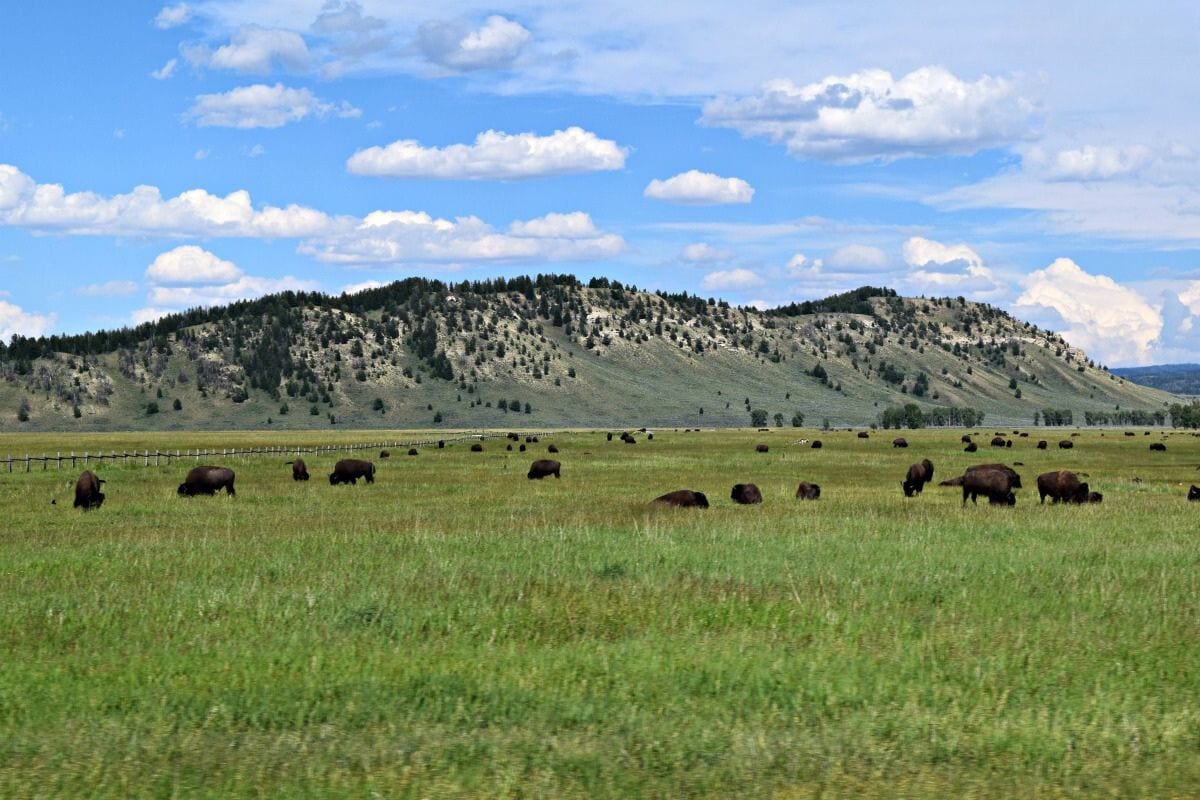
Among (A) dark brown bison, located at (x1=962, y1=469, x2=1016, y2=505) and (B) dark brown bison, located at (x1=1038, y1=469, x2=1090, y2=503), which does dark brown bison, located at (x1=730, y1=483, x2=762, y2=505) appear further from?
(B) dark brown bison, located at (x1=1038, y1=469, x2=1090, y2=503)

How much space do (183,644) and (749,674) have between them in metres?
6.28

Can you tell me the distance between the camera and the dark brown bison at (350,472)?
158 ft

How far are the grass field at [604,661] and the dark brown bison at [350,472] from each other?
21565 mm

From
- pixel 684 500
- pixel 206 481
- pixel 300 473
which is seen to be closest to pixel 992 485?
pixel 684 500

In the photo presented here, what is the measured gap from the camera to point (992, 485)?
34.0m

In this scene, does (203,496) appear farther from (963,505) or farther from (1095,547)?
(1095,547)

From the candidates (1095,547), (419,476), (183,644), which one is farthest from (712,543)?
(419,476)

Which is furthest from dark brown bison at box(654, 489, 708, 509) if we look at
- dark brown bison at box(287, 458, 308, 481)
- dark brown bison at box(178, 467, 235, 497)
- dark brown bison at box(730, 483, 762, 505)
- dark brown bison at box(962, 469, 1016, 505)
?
dark brown bison at box(287, 458, 308, 481)

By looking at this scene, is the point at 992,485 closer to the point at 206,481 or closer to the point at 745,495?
the point at 745,495

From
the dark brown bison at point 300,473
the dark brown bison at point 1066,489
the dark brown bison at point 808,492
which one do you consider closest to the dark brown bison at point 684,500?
the dark brown bison at point 808,492

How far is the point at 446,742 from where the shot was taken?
10102 millimetres

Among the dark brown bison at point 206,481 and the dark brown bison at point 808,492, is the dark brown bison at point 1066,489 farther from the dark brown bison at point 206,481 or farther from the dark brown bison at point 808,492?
the dark brown bison at point 206,481

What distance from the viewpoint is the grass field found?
9492 mm

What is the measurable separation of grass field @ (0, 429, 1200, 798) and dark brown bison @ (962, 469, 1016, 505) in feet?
24.1
